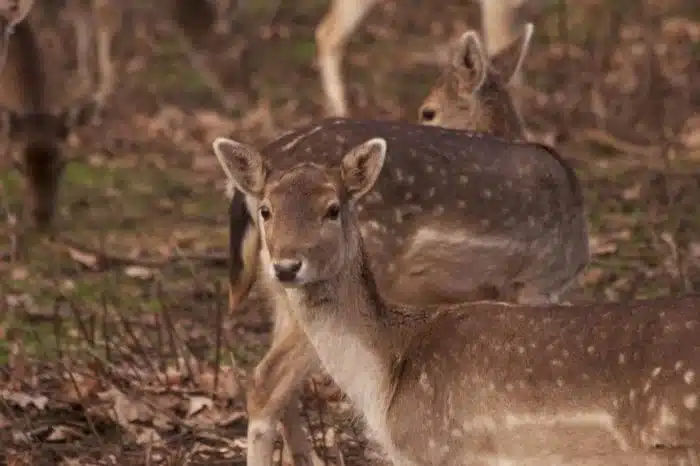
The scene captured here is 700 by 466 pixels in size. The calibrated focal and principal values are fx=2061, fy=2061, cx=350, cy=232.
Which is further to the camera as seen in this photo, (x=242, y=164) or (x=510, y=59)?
(x=510, y=59)

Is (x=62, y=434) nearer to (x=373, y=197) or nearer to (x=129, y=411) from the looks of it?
(x=129, y=411)

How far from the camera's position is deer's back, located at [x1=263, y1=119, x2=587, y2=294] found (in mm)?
A: 7027

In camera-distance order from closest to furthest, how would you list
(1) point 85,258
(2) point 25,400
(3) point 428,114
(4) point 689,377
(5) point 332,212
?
(4) point 689,377
(5) point 332,212
(2) point 25,400
(3) point 428,114
(1) point 85,258

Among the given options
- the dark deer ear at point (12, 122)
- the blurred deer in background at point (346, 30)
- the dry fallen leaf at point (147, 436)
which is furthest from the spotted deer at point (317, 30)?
the dry fallen leaf at point (147, 436)

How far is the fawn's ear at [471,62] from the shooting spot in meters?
8.66

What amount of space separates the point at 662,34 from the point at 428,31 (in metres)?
2.17

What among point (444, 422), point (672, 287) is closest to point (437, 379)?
point (444, 422)

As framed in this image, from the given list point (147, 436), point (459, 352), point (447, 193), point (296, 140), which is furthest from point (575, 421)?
point (147, 436)

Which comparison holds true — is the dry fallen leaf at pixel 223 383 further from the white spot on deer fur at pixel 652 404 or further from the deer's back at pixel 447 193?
the white spot on deer fur at pixel 652 404

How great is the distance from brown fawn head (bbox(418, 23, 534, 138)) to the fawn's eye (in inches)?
101

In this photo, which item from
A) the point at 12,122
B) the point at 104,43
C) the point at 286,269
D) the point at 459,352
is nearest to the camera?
the point at 286,269

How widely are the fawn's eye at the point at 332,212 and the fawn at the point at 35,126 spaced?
17.5 ft

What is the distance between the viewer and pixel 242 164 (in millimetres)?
6453

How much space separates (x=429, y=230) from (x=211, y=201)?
5.43m
